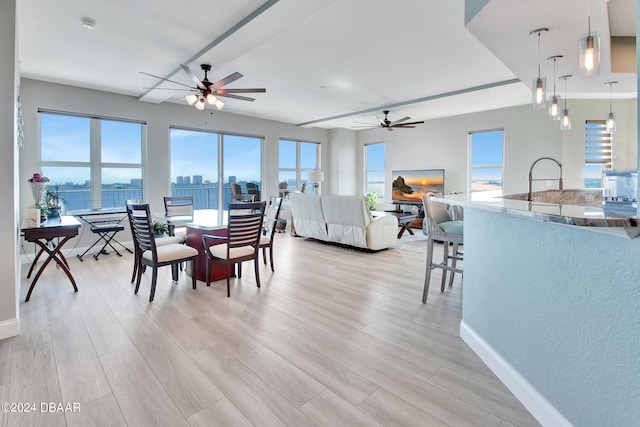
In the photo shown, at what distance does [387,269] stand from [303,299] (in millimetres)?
1560

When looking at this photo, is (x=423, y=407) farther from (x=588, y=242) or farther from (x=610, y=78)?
(x=610, y=78)

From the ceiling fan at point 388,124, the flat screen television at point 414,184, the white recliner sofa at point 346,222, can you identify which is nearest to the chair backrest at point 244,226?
the white recliner sofa at point 346,222

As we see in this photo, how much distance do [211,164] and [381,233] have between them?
4.12 metres

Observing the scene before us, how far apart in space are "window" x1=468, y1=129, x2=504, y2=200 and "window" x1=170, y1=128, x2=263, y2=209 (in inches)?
200

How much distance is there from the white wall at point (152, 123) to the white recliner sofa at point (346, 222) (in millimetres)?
2344

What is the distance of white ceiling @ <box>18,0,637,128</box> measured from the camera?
2584mm

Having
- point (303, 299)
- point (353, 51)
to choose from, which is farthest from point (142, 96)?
point (303, 299)

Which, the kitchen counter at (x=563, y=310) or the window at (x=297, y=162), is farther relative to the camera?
the window at (x=297, y=162)

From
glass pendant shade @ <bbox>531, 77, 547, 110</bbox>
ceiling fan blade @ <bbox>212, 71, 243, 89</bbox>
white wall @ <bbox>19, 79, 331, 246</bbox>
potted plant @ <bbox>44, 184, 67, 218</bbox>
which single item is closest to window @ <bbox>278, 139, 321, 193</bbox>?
white wall @ <bbox>19, 79, 331, 246</bbox>

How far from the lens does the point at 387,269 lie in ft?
14.2

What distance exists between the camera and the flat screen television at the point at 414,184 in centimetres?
788

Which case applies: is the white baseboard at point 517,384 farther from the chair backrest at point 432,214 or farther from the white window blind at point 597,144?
the white window blind at point 597,144

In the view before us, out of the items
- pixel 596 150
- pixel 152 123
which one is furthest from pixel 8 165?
pixel 596 150

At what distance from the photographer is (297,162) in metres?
8.87
